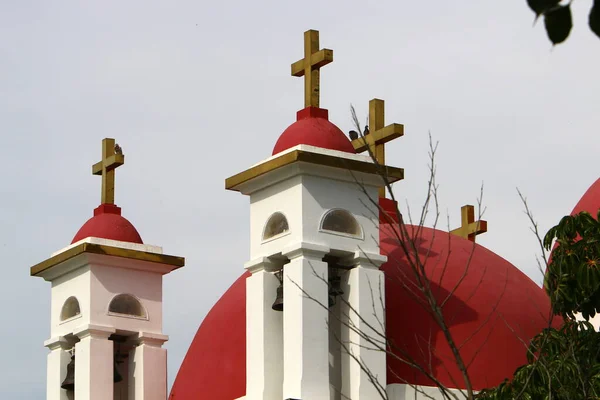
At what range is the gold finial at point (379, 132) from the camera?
12.2 m

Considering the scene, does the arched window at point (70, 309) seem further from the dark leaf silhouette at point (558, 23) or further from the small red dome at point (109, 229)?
the dark leaf silhouette at point (558, 23)

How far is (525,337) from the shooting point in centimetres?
1130

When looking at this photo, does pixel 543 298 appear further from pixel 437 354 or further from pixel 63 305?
pixel 63 305

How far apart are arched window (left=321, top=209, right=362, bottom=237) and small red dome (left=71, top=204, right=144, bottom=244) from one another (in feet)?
10.9

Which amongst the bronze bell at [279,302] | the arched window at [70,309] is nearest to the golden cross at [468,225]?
the bronze bell at [279,302]

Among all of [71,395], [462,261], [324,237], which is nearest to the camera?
[324,237]

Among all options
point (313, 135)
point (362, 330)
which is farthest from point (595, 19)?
point (313, 135)

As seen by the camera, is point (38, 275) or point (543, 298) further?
point (38, 275)

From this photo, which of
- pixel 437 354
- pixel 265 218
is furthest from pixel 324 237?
pixel 437 354

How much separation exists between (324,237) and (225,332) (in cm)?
193

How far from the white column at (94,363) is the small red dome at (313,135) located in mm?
A: 3142

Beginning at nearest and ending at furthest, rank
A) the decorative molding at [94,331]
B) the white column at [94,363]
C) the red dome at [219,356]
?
the red dome at [219,356] → the white column at [94,363] → the decorative molding at [94,331]

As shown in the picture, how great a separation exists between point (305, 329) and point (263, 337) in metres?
0.66

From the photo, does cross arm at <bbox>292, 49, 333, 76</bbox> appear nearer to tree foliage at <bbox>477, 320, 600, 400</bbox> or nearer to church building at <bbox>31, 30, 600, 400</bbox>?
church building at <bbox>31, 30, 600, 400</bbox>
